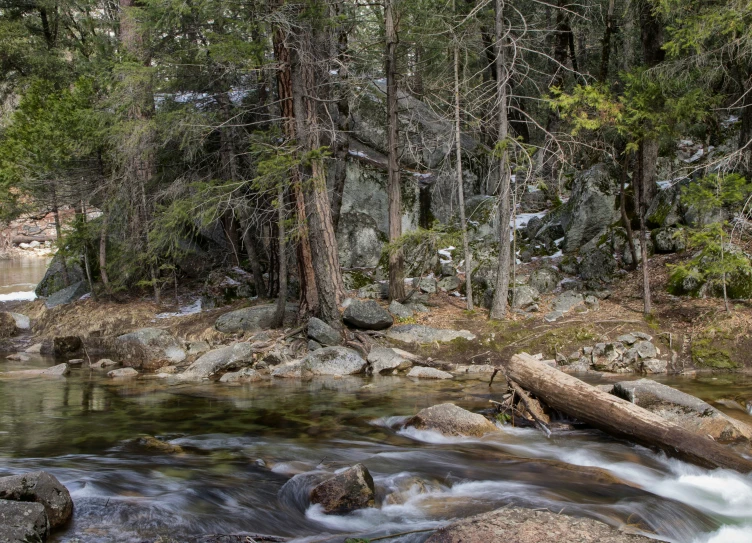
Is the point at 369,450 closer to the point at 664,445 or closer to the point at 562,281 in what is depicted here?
the point at 664,445

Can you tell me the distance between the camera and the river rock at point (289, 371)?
39.1 ft

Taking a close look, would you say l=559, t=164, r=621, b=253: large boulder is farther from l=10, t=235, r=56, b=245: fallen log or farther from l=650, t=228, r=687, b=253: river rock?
l=10, t=235, r=56, b=245: fallen log

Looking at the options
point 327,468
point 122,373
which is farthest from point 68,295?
point 327,468

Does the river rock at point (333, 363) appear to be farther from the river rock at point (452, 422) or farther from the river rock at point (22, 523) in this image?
the river rock at point (22, 523)

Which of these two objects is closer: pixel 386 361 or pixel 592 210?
pixel 386 361

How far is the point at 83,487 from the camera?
5879 millimetres

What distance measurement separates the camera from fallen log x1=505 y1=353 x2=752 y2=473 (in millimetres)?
6277

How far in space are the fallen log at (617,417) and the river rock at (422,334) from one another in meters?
4.20

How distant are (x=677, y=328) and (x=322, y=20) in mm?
9489

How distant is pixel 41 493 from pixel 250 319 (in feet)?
30.7

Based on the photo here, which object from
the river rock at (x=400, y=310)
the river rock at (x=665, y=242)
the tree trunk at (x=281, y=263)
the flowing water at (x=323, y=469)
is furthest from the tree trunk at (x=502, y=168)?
the tree trunk at (x=281, y=263)

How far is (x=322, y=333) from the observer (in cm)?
1263

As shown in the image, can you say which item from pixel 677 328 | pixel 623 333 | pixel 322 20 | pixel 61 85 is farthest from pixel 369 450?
pixel 61 85

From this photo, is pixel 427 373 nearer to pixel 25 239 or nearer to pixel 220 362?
pixel 220 362
